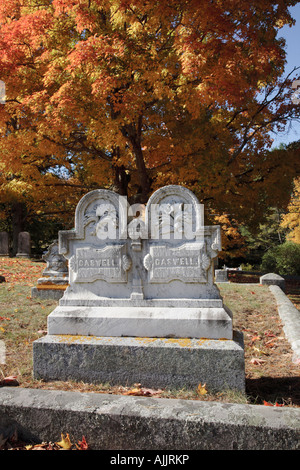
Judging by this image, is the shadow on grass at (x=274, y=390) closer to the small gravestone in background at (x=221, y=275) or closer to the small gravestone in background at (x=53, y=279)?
the small gravestone in background at (x=53, y=279)

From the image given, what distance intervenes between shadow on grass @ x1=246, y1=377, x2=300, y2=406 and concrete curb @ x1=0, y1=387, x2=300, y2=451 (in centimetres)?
68

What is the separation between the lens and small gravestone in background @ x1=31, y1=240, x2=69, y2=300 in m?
7.27

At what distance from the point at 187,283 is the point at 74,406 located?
1553mm

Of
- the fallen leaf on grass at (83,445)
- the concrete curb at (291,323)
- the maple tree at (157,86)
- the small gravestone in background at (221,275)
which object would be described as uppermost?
the maple tree at (157,86)

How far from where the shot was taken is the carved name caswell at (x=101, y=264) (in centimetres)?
365

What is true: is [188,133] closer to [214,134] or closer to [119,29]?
[214,134]

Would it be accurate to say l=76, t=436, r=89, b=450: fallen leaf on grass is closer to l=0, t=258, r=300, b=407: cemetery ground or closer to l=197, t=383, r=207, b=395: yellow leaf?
l=0, t=258, r=300, b=407: cemetery ground

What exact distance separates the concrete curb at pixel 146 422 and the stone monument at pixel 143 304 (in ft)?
2.08

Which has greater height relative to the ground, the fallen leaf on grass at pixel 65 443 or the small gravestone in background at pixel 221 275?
the small gravestone in background at pixel 221 275

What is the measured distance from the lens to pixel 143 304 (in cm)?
356

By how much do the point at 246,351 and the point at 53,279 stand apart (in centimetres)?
446

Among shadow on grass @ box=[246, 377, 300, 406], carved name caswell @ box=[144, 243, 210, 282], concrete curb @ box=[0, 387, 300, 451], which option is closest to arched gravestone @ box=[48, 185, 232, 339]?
carved name caswell @ box=[144, 243, 210, 282]

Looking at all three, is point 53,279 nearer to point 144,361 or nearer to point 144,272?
point 144,272

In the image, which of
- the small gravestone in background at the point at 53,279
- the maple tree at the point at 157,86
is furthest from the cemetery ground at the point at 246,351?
the maple tree at the point at 157,86
